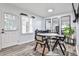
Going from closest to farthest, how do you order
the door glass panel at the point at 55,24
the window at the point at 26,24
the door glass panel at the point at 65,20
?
1. the window at the point at 26,24
2. the door glass panel at the point at 65,20
3. the door glass panel at the point at 55,24

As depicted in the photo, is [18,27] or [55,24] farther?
[55,24]

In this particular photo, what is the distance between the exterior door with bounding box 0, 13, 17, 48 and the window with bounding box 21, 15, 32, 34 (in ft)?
2.33

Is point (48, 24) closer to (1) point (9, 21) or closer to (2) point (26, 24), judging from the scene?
(2) point (26, 24)

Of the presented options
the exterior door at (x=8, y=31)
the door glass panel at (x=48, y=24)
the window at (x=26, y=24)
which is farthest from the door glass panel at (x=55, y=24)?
the exterior door at (x=8, y=31)

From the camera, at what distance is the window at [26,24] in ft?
A: 15.5

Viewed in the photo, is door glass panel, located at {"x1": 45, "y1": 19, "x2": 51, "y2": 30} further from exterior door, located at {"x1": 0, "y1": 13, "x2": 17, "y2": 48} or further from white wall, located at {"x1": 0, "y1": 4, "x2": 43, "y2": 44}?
exterior door, located at {"x1": 0, "y1": 13, "x2": 17, "y2": 48}

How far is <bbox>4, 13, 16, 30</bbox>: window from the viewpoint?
142 inches

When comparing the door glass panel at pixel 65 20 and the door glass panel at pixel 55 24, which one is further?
the door glass panel at pixel 55 24

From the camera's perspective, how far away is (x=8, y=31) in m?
3.70

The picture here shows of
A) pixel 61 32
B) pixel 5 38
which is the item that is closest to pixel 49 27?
pixel 61 32

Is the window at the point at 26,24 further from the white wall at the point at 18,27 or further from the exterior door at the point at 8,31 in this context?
the exterior door at the point at 8,31

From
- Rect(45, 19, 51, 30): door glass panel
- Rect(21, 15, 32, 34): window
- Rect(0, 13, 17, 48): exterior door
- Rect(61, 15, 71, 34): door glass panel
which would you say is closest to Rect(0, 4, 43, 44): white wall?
Rect(0, 13, 17, 48): exterior door

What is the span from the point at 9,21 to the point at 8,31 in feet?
1.65

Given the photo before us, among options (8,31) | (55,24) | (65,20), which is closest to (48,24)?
(55,24)
